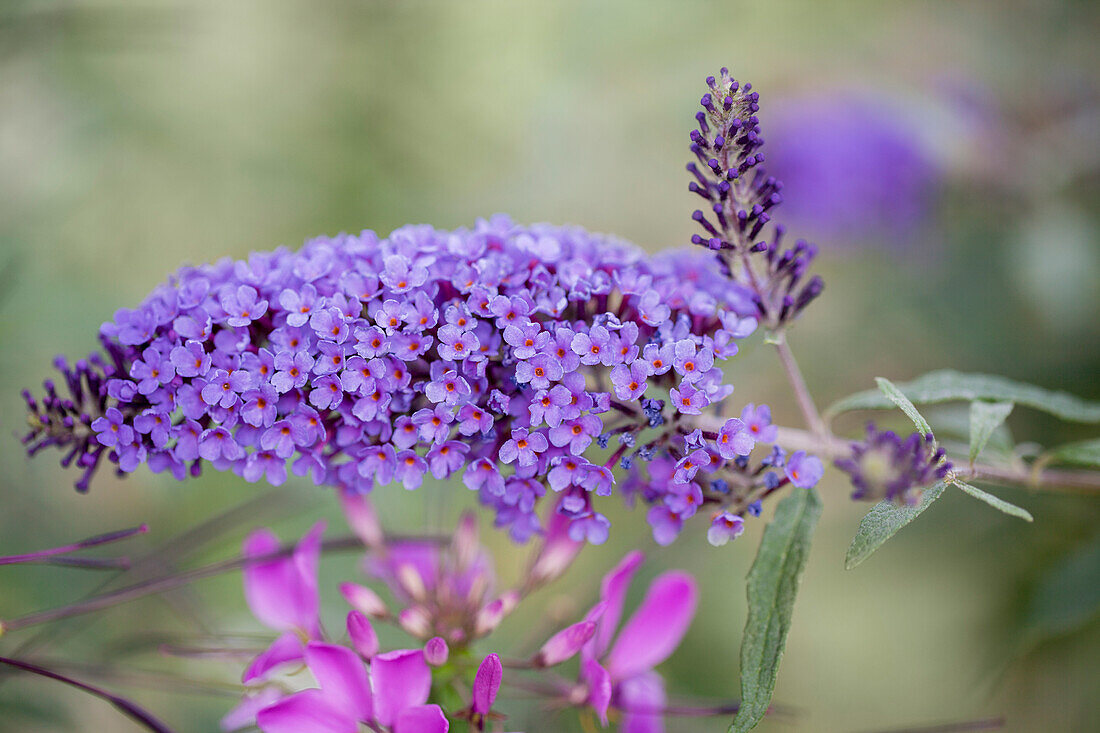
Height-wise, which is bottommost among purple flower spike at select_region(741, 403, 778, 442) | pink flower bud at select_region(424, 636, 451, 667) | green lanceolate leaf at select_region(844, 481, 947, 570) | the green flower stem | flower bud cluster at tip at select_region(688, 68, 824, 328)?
pink flower bud at select_region(424, 636, 451, 667)

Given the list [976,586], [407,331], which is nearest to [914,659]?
[976,586]

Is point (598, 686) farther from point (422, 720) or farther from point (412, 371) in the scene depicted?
point (412, 371)

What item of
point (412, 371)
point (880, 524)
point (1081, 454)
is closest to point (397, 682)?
point (412, 371)

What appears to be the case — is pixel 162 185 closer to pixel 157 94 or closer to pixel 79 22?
pixel 157 94

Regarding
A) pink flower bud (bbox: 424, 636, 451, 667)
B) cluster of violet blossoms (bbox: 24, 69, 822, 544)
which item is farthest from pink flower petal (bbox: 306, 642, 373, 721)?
cluster of violet blossoms (bbox: 24, 69, 822, 544)

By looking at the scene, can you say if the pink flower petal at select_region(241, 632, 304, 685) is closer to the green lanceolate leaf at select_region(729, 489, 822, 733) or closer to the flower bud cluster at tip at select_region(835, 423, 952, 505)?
the green lanceolate leaf at select_region(729, 489, 822, 733)

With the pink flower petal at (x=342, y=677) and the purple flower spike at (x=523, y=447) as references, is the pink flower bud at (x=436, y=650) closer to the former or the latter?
the pink flower petal at (x=342, y=677)

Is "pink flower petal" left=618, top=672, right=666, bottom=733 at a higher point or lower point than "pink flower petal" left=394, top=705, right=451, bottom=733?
higher
